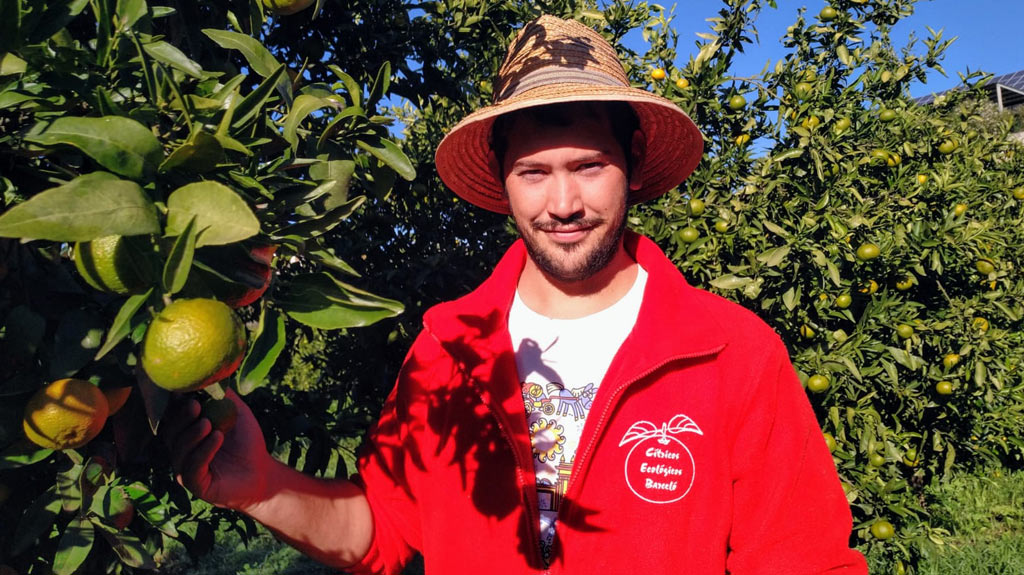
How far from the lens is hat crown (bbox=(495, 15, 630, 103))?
179 centimetres

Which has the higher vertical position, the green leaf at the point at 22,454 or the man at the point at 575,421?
the man at the point at 575,421

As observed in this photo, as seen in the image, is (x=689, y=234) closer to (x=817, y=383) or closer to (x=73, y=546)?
(x=817, y=383)

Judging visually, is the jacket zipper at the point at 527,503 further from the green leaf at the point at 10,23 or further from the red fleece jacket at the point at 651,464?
the green leaf at the point at 10,23

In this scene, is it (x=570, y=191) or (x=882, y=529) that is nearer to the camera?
(x=570, y=191)

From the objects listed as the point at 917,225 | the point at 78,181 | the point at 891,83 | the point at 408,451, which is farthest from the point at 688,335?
the point at 891,83

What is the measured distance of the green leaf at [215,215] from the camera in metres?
0.74

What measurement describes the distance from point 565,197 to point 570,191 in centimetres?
2

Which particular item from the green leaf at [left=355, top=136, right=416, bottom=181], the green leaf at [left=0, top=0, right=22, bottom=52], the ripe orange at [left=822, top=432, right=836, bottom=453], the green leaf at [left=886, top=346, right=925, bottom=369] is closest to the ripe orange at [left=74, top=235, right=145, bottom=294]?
the green leaf at [left=0, top=0, right=22, bottom=52]

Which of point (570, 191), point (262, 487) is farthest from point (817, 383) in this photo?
point (262, 487)

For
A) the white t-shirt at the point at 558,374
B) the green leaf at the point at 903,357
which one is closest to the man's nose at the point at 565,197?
the white t-shirt at the point at 558,374

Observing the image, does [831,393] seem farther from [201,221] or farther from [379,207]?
[201,221]

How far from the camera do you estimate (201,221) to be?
75 cm

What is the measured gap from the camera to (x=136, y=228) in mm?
729

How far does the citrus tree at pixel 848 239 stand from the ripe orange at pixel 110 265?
77.8 inches
